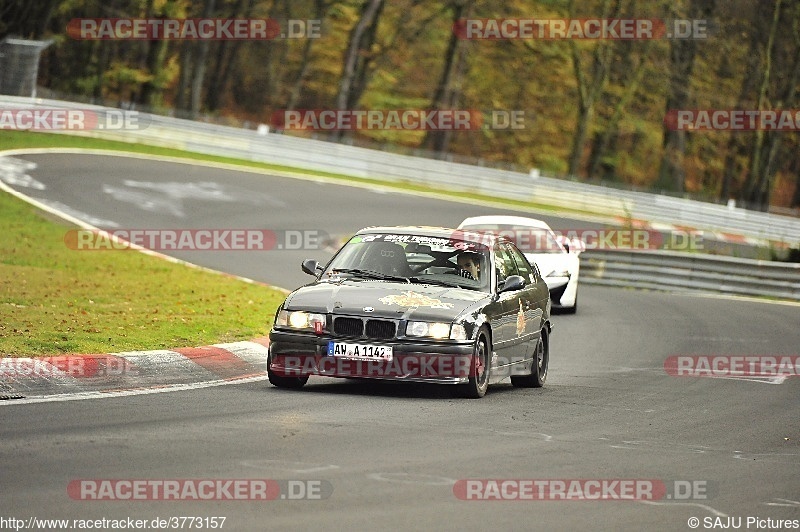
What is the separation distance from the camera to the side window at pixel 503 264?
12.0 m

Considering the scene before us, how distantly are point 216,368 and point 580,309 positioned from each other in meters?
10.7

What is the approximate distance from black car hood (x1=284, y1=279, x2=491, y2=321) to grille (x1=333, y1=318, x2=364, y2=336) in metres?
0.06

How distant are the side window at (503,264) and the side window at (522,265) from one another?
15 cm

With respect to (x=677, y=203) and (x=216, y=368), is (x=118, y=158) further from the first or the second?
(x=216, y=368)

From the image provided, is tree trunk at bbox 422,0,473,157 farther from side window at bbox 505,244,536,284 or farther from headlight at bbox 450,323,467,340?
headlight at bbox 450,323,467,340

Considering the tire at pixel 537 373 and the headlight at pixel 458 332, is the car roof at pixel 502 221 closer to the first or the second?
the tire at pixel 537 373

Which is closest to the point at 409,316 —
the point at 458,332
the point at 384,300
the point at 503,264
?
the point at 384,300

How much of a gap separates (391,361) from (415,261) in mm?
1437

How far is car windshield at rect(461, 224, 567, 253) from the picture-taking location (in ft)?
68.2

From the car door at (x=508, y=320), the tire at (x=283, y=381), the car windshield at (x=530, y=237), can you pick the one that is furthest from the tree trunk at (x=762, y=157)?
the tire at (x=283, y=381)

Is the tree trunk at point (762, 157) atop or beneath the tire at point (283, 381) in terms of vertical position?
atop

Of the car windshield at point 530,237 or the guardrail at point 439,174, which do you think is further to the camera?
the guardrail at point 439,174

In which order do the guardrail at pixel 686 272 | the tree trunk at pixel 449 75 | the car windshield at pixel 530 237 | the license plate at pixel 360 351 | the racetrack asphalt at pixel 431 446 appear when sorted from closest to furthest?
the racetrack asphalt at pixel 431 446
the license plate at pixel 360 351
the car windshield at pixel 530 237
the guardrail at pixel 686 272
the tree trunk at pixel 449 75

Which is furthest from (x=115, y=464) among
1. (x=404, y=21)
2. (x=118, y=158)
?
(x=404, y=21)
